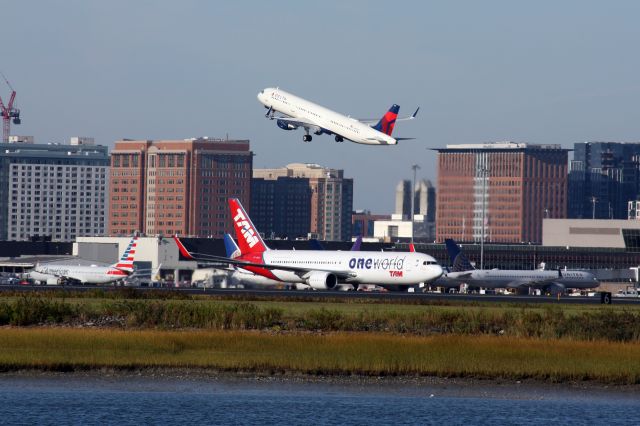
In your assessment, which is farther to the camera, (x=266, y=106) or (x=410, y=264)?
(x=266, y=106)

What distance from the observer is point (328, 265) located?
137m

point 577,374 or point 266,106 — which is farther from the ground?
point 266,106

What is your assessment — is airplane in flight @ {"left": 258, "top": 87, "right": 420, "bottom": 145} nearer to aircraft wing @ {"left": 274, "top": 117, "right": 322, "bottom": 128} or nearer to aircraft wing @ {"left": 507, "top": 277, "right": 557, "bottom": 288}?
aircraft wing @ {"left": 274, "top": 117, "right": 322, "bottom": 128}

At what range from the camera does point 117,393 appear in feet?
205

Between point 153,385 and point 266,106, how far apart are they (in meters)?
93.6

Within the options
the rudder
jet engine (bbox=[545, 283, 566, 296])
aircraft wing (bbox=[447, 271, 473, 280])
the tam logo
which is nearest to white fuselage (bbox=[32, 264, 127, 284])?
the tam logo

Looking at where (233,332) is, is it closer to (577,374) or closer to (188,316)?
(188,316)

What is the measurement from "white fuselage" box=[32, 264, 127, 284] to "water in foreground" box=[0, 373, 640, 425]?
3880 inches

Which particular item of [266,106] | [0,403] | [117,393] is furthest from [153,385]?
[266,106]

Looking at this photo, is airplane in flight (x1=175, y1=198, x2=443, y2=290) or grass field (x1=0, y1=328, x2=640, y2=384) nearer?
grass field (x1=0, y1=328, x2=640, y2=384)

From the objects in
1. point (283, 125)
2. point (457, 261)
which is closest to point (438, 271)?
point (283, 125)

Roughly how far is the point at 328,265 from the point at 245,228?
11094 mm

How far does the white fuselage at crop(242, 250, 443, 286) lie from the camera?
131125mm

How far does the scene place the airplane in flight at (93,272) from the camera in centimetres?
16525
